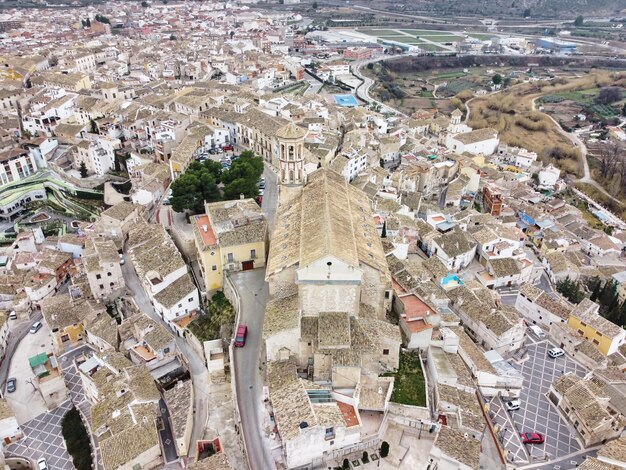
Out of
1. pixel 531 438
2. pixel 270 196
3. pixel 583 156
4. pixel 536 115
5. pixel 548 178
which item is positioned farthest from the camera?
pixel 536 115

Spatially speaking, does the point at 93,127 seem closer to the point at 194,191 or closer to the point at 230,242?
the point at 194,191

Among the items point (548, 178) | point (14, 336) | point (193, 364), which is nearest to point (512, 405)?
point (193, 364)

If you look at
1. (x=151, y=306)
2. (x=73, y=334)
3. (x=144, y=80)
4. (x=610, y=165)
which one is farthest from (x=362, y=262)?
(x=144, y=80)

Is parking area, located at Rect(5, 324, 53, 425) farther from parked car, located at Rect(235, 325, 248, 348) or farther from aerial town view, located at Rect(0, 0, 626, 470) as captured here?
parked car, located at Rect(235, 325, 248, 348)

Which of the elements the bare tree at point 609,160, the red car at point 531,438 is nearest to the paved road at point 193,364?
the red car at point 531,438

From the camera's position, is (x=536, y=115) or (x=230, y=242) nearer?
(x=230, y=242)

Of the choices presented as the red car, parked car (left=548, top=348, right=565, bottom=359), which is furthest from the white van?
the red car
